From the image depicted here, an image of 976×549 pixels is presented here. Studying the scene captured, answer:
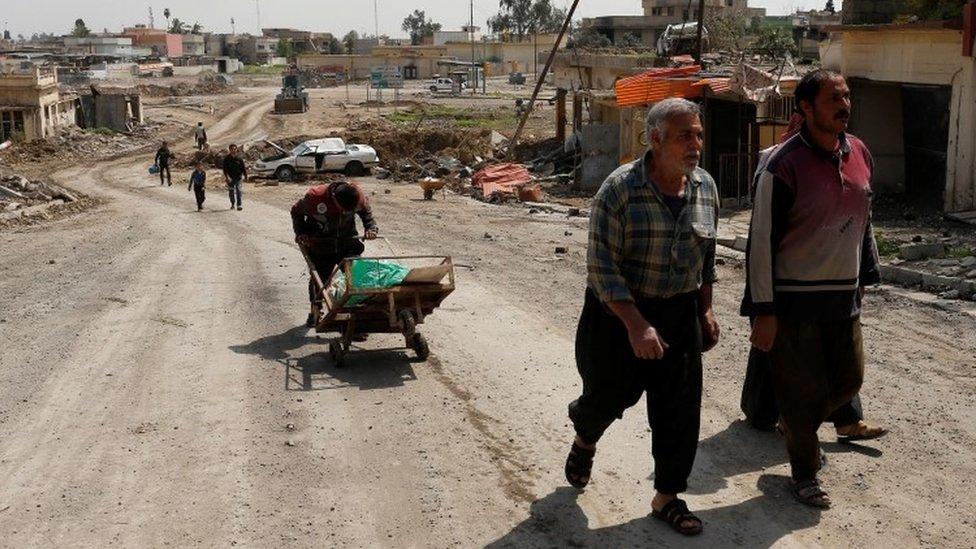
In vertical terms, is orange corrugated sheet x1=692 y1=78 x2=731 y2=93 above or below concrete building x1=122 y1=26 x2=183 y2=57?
below

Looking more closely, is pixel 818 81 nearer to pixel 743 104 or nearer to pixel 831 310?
pixel 831 310

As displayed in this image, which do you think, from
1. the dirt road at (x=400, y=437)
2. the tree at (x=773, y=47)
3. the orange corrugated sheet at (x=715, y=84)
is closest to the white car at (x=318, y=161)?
the tree at (x=773, y=47)

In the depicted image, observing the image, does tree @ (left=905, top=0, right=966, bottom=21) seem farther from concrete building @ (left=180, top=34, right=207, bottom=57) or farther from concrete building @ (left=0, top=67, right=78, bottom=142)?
concrete building @ (left=180, top=34, right=207, bottom=57)

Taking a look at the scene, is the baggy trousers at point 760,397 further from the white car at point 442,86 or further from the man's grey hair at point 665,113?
the white car at point 442,86

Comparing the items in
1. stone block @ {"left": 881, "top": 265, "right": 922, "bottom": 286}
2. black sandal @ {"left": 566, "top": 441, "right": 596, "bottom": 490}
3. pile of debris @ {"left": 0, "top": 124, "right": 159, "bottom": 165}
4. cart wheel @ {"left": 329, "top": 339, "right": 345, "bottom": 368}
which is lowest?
pile of debris @ {"left": 0, "top": 124, "right": 159, "bottom": 165}

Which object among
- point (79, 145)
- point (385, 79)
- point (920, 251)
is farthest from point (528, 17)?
point (920, 251)

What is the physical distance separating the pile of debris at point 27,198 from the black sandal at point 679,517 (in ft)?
75.9

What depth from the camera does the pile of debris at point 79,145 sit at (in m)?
45.4

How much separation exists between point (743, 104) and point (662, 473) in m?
18.1

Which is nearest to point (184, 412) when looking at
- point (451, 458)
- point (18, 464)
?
point (18, 464)

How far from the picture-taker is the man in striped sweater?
18.1 ft

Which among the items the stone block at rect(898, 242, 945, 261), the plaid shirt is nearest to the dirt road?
the plaid shirt

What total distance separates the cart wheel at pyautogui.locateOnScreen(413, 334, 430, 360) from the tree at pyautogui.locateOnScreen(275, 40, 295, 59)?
510 feet

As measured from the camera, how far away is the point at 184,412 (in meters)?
7.87
